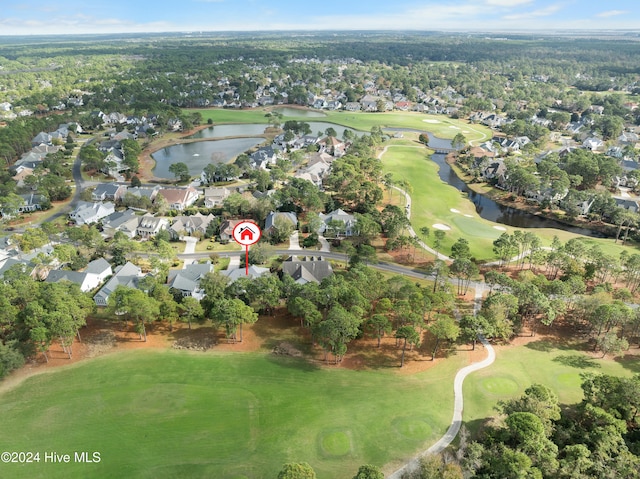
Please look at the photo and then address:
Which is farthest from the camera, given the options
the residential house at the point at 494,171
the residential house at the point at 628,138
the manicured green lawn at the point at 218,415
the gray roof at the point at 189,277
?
the residential house at the point at 628,138

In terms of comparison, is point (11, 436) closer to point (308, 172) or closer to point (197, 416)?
point (197, 416)

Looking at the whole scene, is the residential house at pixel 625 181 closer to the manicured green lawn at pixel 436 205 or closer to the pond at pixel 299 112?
the manicured green lawn at pixel 436 205

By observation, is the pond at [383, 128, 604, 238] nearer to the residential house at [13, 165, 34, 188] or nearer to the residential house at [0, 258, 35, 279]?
the residential house at [0, 258, 35, 279]

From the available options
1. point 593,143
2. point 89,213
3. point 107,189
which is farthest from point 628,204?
point 107,189

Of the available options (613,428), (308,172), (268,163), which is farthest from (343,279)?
(268,163)

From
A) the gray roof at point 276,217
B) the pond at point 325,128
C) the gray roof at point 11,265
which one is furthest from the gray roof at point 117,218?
the pond at point 325,128

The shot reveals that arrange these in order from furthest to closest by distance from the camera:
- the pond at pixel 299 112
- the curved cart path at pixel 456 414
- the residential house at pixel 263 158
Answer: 1. the pond at pixel 299 112
2. the residential house at pixel 263 158
3. the curved cart path at pixel 456 414
